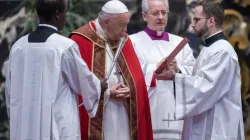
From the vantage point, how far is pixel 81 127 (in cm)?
745

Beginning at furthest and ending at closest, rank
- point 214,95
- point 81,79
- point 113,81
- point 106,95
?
point 113,81 < point 106,95 < point 214,95 < point 81,79

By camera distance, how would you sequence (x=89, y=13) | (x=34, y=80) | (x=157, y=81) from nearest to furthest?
(x=34, y=80)
(x=157, y=81)
(x=89, y=13)

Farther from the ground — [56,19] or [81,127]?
[56,19]

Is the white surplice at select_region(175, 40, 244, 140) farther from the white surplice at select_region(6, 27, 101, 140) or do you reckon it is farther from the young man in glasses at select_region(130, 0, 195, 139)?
the white surplice at select_region(6, 27, 101, 140)

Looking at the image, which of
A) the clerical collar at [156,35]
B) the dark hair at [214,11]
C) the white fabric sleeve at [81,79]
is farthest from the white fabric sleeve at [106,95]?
the clerical collar at [156,35]

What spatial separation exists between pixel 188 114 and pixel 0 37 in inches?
135

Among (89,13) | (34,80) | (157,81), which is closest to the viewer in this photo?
(34,80)

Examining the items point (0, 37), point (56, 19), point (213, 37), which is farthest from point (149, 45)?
point (0, 37)

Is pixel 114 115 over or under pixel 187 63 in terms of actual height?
under

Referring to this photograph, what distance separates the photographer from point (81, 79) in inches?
266

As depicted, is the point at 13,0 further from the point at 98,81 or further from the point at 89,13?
the point at 98,81

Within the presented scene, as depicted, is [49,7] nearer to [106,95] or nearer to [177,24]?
[106,95]

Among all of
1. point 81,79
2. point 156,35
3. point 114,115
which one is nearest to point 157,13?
point 156,35

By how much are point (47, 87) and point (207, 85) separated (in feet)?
4.50
